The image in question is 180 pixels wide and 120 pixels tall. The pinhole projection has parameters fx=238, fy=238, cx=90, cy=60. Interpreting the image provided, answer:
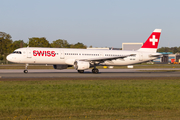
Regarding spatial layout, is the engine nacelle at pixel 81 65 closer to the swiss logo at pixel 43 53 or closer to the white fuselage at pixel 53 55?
the white fuselage at pixel 53 55

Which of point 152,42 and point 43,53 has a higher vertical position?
point 152,42

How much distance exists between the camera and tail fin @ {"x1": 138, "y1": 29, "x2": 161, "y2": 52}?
43.1 m

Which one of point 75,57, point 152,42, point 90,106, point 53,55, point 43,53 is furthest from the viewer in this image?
point 152,42

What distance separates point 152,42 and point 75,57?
1502 centimetres

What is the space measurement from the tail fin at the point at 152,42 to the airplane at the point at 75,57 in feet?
2.58

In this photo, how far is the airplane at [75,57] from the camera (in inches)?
1411

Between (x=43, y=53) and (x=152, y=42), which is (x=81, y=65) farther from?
(x=152, y=42)

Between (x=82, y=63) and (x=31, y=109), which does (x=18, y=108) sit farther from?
(x=82, y=63)

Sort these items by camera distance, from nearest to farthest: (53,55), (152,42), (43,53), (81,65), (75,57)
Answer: (81,65) → (43,53) → (53,55) → (75,57) → (152,42)

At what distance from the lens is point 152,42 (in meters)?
43.3

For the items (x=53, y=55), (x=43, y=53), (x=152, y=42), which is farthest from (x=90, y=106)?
(x=152, y=42)

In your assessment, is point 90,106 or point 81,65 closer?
point 90,106

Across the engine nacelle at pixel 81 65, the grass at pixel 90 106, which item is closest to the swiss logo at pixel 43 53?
the engine nacelle at pixel 81 65

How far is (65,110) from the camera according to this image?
38.2 feet
